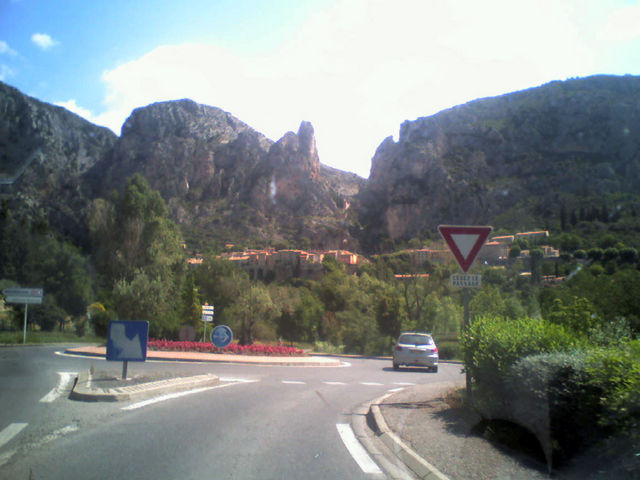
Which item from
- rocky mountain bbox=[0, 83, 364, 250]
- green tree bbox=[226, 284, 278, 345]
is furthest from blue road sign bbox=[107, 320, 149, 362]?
rocky mountain bbox=[0, 83, 364, 250]

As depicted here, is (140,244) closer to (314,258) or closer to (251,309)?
(251,309)

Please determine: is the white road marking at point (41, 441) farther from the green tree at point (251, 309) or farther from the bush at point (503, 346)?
the green tree at point (251, 309)

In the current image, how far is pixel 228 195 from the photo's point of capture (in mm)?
112438

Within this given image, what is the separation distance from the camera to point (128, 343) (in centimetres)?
1109

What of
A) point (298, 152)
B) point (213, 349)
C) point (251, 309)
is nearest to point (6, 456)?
point (213, 349)

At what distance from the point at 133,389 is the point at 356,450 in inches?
226

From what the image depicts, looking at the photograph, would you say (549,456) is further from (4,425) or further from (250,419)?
(4,425)

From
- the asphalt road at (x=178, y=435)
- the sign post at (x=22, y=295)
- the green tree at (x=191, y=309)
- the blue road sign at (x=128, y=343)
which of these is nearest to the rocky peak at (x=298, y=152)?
the green tree at (x=191, y=309)

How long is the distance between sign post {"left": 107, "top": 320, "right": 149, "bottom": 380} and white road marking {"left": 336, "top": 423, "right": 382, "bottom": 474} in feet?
17.7

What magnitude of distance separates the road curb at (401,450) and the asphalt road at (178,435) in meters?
0.49

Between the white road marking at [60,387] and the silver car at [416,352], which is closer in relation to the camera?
the white road marking at [60,387]

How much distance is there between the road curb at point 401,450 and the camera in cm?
512

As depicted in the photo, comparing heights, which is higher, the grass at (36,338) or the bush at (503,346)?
the bush at (503,346)

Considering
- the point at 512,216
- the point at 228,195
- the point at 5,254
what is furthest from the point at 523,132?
the point at 5,254
